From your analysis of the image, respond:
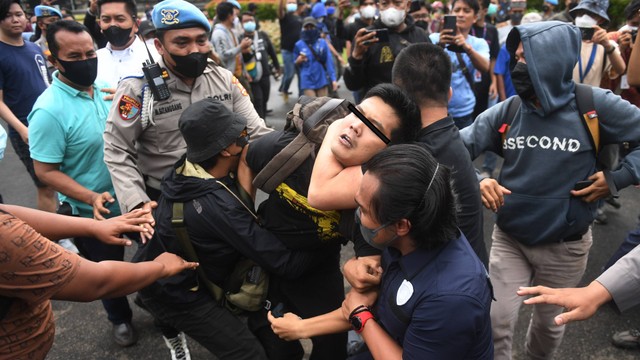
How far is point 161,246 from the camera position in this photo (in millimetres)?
2344

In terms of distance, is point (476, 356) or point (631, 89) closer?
point (476, 356)

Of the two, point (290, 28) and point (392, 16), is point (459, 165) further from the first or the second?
point (290, 28)

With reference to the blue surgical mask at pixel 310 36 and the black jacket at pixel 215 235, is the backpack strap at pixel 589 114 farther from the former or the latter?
the blue surgical mask at pixel 310 36

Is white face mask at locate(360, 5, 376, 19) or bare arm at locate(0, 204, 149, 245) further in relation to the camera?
white face mask at locate(360, 5, 376, 19)

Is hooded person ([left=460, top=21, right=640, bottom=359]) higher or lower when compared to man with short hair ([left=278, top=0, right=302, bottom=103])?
higher

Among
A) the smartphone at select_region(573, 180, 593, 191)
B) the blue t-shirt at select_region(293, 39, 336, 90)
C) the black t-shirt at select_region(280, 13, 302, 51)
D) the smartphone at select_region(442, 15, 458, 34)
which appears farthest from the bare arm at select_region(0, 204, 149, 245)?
the black t-shirt at select_region(280, 13, 302, 51)

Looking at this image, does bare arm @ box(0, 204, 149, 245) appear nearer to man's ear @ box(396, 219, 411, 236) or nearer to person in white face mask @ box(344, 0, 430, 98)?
man's ear @ box(396, 219, 411, 236)

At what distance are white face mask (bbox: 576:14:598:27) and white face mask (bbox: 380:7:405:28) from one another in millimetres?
1502

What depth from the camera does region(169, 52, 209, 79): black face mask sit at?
2684 millimetres

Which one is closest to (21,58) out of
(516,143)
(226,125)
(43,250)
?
(226,125)

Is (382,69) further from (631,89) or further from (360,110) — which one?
(360,110)

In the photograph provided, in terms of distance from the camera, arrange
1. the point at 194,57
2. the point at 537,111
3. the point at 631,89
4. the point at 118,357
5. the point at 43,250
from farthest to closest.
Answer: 1. the point at 631,89
2. the point at 118,357
3. the point at 194,57
4. the point at 537,111
5. the point at 43,250

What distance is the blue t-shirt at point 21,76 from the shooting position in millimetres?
4293

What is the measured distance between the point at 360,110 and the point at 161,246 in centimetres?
130
